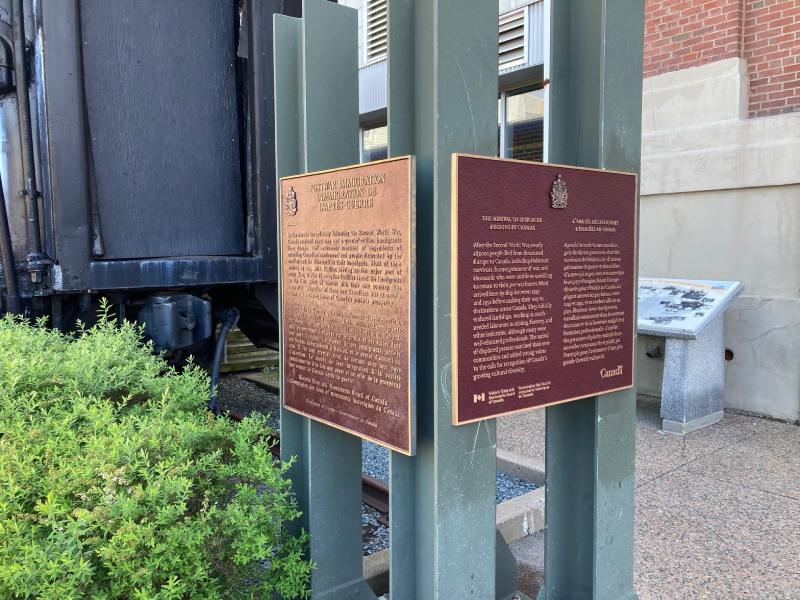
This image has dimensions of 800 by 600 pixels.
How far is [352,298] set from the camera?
2596 mm

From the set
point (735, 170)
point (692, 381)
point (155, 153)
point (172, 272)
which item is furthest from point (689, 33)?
point (172, 272)

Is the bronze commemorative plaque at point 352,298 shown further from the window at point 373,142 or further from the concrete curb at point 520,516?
the window at point 373,142

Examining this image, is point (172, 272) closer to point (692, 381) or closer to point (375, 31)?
point (692, 381)

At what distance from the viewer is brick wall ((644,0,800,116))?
6.43 metres

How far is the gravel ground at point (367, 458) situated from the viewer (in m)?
4.00

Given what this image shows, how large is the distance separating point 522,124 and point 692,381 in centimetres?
483

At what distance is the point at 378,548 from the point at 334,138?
229 centimetres

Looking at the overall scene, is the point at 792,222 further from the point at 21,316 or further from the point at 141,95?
the point at 21,316

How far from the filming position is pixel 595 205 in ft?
8.90

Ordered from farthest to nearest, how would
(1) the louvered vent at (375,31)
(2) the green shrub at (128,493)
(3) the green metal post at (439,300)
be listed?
(1) the louvered vent at (375,31)
(3) the green metal post at (439,300)
(2) the green shrub at (128,493)

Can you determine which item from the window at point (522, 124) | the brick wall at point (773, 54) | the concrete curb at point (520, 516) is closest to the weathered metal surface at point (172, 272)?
the concrete curb at point (520, 516)

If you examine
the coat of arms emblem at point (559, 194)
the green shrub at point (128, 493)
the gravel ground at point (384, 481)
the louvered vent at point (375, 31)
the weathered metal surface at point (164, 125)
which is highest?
the louvered vent at point (375, 31)

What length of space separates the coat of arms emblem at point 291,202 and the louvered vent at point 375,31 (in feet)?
31.5

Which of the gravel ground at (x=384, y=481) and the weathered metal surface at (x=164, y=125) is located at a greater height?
the weathered metal surface at (x=164, y=125)
